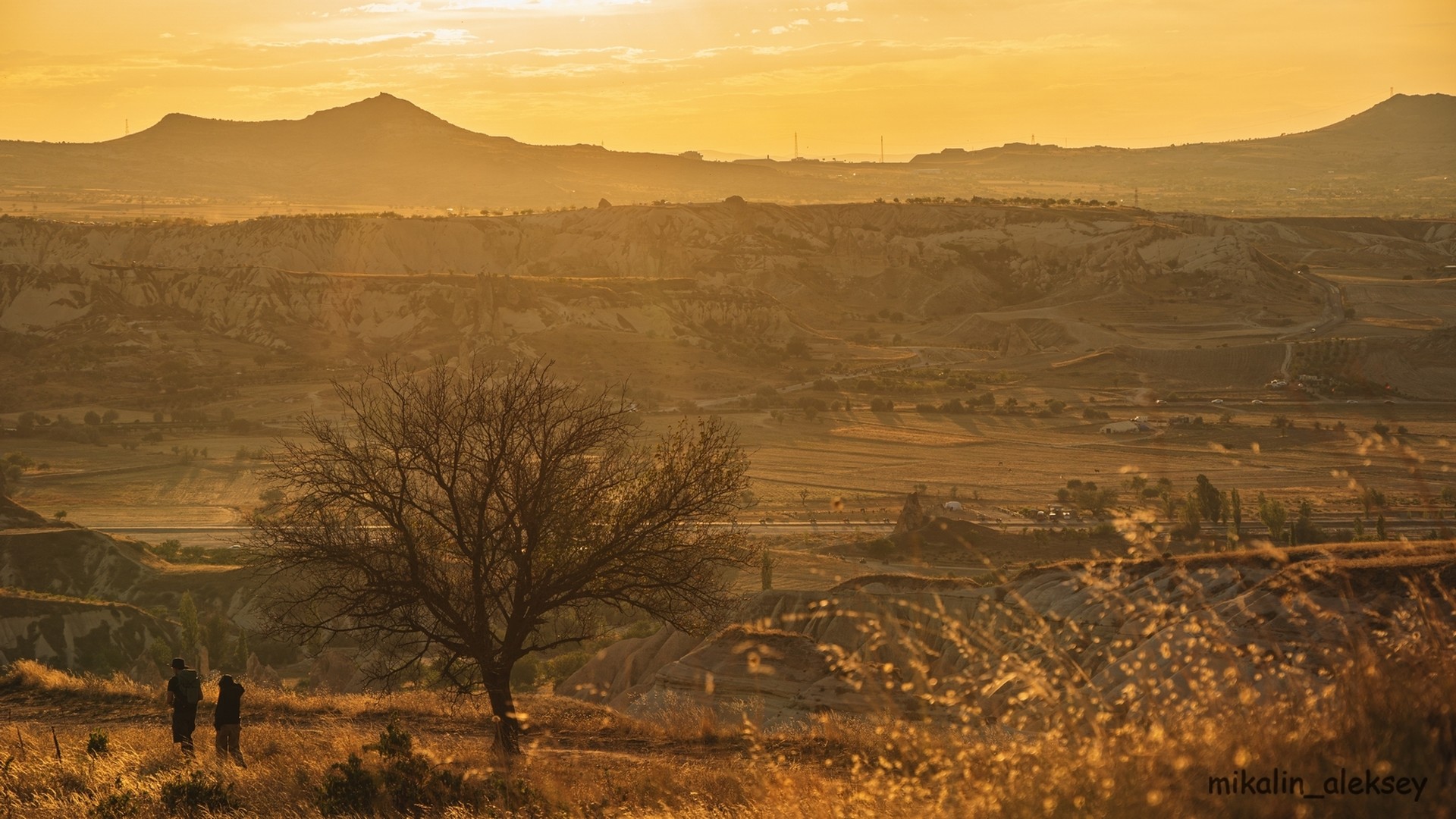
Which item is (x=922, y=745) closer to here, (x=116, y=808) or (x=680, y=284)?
(x=116, y=808)

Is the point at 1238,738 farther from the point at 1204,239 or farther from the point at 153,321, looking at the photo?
the point at 1204,239

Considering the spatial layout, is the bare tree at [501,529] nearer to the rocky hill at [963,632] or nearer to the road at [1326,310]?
the rocky hill at [963,632]

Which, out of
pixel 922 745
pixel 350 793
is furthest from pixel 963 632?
pixel 350 793

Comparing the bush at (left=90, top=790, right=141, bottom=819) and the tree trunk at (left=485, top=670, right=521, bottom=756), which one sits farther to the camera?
the tree trunk at (left=485, top=670, right=521, bottom=756)

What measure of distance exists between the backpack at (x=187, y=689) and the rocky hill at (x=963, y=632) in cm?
561

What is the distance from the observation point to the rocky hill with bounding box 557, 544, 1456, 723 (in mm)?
13047

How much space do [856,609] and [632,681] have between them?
433cm

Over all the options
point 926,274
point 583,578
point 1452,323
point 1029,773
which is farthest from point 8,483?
point 1452,323

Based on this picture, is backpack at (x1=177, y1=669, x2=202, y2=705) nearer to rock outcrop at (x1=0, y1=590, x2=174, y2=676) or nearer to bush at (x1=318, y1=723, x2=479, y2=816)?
bush at (x1=318, y1=723, x2=479, y2=816)

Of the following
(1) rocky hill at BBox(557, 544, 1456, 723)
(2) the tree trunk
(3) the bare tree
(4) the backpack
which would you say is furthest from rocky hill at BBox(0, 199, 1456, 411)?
(4) the backpack

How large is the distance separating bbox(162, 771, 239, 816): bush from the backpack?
2.71 metres

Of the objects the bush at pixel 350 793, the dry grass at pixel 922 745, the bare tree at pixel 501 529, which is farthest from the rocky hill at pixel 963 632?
the bush at pixel 350 793

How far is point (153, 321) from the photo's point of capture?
83188mm

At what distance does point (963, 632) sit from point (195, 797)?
7117 mm
